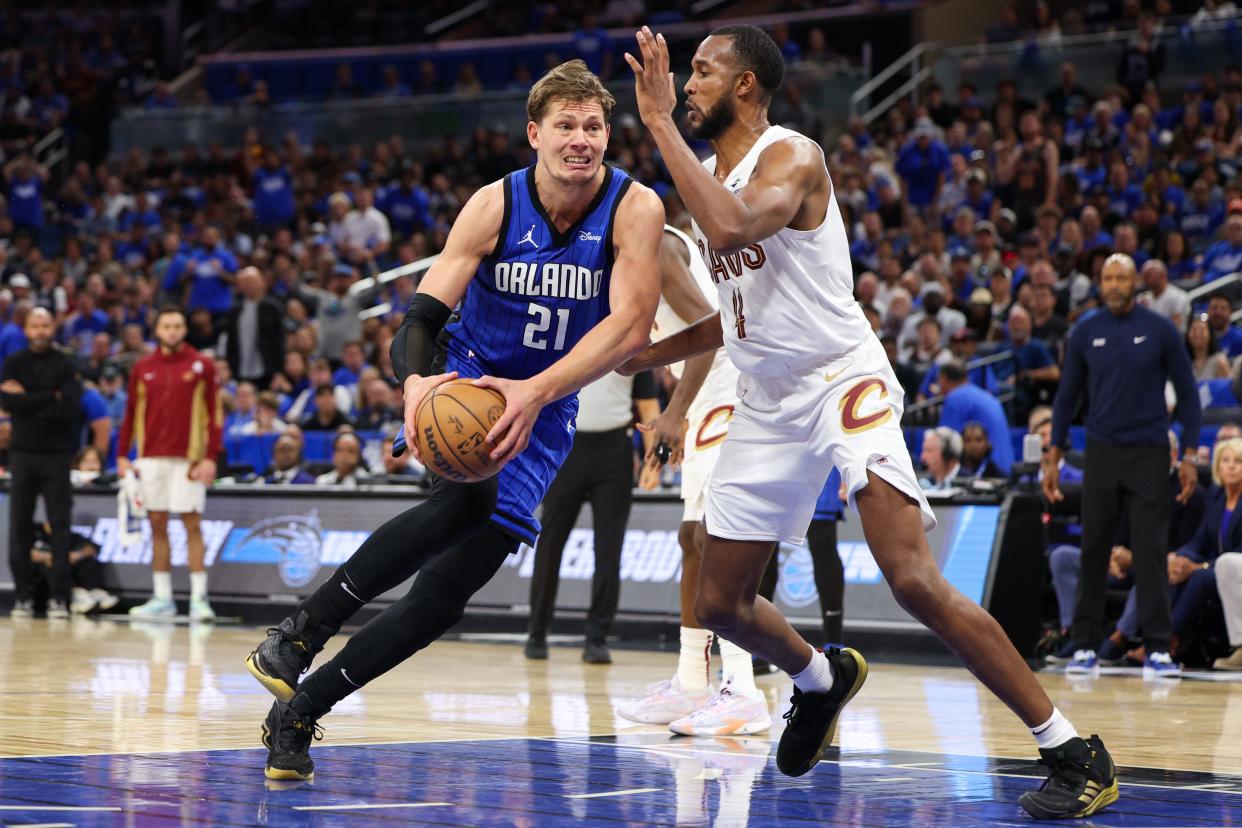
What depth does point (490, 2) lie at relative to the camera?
29.2 metres

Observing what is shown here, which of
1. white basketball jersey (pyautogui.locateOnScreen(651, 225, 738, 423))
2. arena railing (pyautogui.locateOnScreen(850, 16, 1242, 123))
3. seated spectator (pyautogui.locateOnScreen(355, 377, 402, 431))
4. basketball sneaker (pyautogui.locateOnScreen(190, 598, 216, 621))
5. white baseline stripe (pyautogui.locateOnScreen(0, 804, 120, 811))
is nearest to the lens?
white baseline stripe (pyautogui.locateOnScreen(0, 804, 120, 811))

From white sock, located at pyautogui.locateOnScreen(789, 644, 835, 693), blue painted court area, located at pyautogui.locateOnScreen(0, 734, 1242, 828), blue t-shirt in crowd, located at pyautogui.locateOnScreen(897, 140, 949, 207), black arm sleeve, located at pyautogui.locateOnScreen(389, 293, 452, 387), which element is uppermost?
blue t-shirt in crowd, located at pyautogui.locateOnScreen(897, 140, 949, 207)

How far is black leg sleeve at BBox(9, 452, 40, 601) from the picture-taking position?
43.3 feet

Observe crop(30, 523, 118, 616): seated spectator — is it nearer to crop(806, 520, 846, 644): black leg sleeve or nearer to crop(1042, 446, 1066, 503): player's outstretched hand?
crop(806, 520, 846, 644): black leg sleeve

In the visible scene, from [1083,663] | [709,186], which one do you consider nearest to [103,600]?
[1083,663]

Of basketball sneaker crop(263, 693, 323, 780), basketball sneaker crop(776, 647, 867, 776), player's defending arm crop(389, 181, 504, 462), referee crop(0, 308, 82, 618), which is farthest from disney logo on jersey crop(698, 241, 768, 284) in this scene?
referee crop(0, 308, 82, 618)

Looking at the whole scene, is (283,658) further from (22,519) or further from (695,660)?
(22,519)

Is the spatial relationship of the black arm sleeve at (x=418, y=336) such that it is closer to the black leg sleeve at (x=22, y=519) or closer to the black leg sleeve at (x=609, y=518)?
the black leg sleeve at (x=609, y=518)

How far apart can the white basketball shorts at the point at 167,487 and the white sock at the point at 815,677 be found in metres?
8.42

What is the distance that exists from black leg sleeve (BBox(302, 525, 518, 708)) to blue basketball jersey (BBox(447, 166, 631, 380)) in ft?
1.83

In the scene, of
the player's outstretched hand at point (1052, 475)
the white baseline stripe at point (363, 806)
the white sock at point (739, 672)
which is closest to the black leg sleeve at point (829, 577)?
the player's outstretched hand at point (1052, 475)

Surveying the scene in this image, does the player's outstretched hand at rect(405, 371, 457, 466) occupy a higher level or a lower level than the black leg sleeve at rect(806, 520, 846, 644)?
higher

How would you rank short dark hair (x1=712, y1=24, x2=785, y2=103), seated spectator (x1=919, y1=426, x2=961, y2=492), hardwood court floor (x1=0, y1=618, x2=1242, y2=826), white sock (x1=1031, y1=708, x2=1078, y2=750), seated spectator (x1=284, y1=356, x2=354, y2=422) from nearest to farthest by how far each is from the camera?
hardwood court floor (x1=0, y1=618, x2=1242, y2=826), white sock (x1=1031, y1=708, x2=1078, y2=750), short dark hair (x1=712, y1=24, x2=785, y2=103), seated spectator (x1=919, y1=426, x2=961, y2=492), seated spectator (x1=284, y1=356, x2=354, y2=422)

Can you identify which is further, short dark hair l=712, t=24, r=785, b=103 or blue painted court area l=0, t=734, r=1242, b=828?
short dark hair l=712, t=24, r=785, b=103
